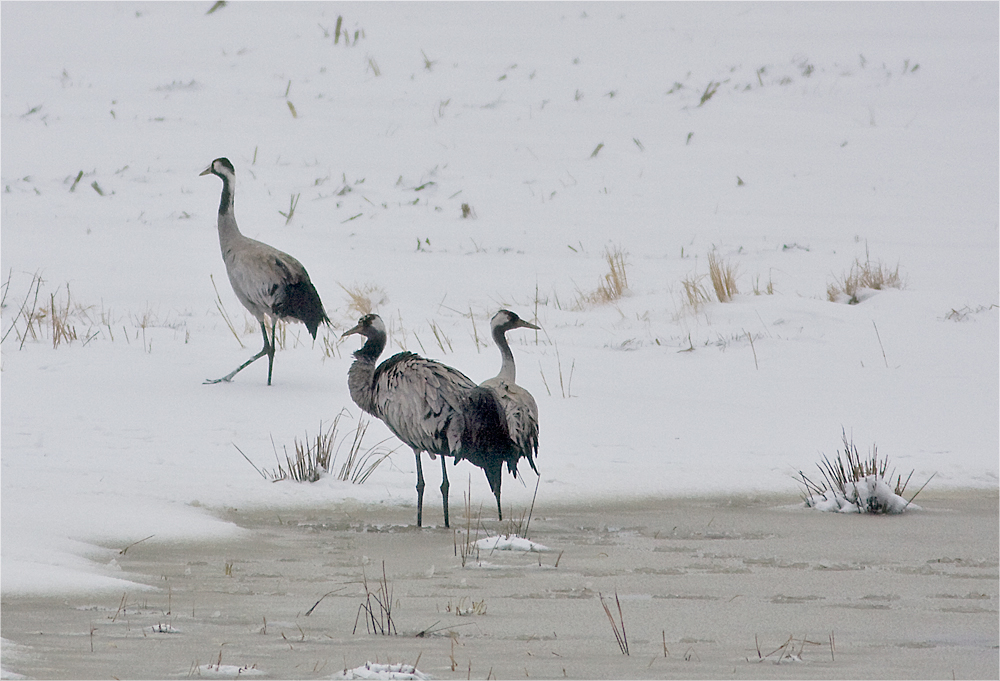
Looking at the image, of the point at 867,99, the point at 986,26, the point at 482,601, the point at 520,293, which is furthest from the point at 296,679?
the point at 986,26

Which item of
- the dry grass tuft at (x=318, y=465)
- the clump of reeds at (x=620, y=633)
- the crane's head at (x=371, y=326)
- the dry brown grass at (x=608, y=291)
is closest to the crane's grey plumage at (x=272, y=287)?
the dry grass tuft at (x=318, y=465)

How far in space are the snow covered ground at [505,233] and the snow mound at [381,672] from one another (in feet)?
4.55

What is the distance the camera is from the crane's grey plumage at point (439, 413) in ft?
20.1

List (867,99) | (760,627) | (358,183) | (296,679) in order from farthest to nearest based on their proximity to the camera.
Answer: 1. (867,99)
2. (358,183)
3. (760,627)
4. (296,679)

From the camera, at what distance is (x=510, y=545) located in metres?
5.46

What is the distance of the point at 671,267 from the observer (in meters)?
14.7

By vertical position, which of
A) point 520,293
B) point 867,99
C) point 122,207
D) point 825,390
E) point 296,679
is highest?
point 867,99

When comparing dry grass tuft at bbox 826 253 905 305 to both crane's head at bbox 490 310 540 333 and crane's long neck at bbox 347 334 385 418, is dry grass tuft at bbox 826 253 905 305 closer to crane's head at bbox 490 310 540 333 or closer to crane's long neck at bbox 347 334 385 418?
crane's head at bbox 490 310 540 333

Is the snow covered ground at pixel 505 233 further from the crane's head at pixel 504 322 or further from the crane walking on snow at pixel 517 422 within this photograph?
the crane's head at pixel 504 322

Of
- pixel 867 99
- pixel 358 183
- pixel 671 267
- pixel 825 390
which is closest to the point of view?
pixel 825 390

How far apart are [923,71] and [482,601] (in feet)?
68.7

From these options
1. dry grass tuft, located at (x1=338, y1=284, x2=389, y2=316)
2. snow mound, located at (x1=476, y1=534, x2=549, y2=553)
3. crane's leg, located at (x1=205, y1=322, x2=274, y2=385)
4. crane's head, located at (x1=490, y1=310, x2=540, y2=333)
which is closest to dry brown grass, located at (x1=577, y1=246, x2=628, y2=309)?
dry grass tuft, located at (x1=338, y1=284, x2=389, y2=316)

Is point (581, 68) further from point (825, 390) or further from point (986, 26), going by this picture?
point (825, 390)

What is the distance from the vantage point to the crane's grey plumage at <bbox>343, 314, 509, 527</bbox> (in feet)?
20.1
